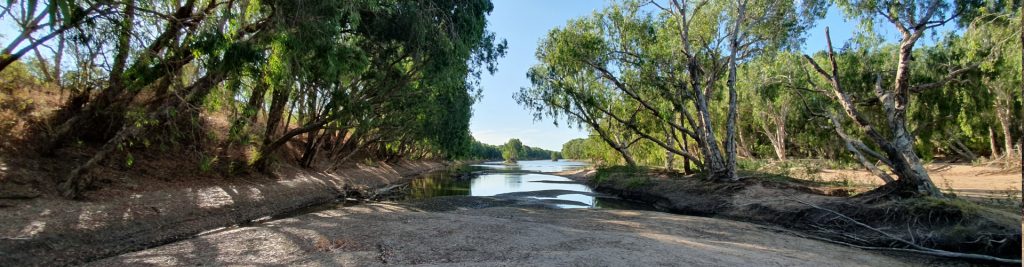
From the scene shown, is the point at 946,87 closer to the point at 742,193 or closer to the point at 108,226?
the point at 742,193

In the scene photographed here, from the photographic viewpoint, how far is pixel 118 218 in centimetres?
1075

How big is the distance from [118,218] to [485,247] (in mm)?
9644

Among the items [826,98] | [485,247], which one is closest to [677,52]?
[826,98]

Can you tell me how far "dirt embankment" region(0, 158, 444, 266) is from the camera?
8273mm

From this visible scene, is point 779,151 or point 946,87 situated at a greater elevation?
point 946,87

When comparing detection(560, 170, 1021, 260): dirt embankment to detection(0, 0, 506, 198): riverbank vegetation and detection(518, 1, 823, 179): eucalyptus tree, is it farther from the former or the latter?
detection(0, 0, 506, 198): riverbank vegetation

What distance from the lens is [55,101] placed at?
47.8 feet

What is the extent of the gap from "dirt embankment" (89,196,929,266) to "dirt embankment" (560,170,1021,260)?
6.59 feet

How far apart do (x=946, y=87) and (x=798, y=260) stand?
25.4m

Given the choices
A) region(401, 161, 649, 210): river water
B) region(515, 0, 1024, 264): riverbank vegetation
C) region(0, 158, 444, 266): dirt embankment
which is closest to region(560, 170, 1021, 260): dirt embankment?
region(515, 0, 1024, 264): riverbank vegetation

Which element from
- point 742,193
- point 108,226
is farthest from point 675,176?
point 108,226


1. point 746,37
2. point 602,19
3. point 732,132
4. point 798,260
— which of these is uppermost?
point 602,19

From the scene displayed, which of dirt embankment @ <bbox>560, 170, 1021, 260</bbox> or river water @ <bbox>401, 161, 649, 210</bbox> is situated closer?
dirt embankment @ <bbox>560, 170, 1021, 260</bbox>

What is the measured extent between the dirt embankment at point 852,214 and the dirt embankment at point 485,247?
79.0 inches
